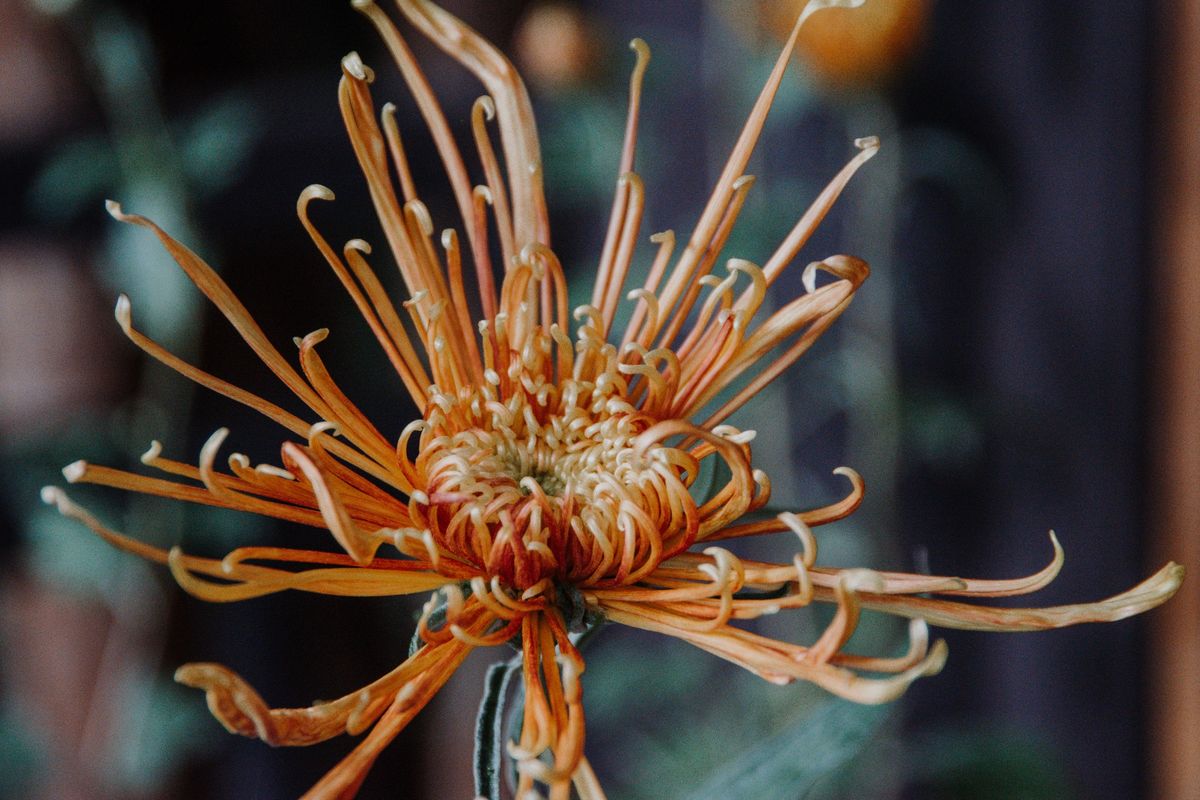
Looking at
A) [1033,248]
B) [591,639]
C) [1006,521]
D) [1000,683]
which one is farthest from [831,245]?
[591,639]

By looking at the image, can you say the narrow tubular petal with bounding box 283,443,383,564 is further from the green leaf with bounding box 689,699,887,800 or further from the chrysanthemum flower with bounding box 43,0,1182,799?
the green leaf with bounding box 689,699,887,800

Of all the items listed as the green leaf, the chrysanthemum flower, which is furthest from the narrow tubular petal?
the green leaf

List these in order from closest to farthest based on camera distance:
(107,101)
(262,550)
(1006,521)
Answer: (262,550), (107,101), (1006,521)

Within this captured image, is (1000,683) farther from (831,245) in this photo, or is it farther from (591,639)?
(591,639)

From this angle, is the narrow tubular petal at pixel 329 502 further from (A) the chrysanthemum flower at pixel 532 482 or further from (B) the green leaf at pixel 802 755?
(B) the green leaf at pixel 802 755

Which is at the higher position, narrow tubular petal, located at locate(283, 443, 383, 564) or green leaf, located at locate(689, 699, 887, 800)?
narrow tubular petal, located at locate(283, 443, 383, 564)

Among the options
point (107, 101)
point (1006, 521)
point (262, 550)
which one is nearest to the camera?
point (262, 550)

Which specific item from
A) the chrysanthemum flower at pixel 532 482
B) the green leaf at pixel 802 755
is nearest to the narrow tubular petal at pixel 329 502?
the chrysanthemum flower at pixel 532 482
